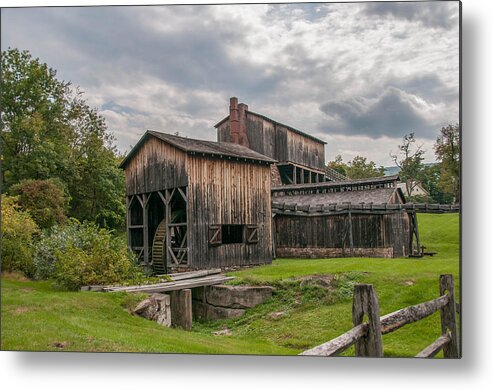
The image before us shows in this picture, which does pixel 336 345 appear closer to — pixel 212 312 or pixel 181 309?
pixel 181 309

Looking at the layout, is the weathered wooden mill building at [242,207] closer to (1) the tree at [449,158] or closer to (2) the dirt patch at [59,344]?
(1) the tree at [449,158]

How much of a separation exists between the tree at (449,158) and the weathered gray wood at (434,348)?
6.53ft

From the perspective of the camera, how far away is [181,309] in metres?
10.7

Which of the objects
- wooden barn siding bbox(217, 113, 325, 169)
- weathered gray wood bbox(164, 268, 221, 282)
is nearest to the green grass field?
weathered gray wood bbox(164, 268, 221, 282)

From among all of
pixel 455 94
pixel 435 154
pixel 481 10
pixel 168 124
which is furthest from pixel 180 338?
pixel 481 10

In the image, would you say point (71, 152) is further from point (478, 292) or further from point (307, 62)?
point (478, 292)

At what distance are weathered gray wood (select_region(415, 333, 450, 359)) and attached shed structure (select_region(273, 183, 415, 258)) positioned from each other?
26.8 ft

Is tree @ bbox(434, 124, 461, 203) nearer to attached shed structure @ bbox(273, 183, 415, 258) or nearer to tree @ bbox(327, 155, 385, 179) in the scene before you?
tree @ bbox(327, 155, 385, 179)

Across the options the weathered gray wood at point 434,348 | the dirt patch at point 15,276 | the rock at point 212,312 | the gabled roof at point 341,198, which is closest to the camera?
the weathered gray wood at point 434,348

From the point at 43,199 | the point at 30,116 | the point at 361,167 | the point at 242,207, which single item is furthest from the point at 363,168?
the point at 43,199

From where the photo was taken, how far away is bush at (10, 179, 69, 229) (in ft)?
39.4

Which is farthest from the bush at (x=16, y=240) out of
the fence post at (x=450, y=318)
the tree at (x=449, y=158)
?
the tree at (x=449, y=158)

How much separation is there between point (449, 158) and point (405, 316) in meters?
2.83

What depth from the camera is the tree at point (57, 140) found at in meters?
9.78
